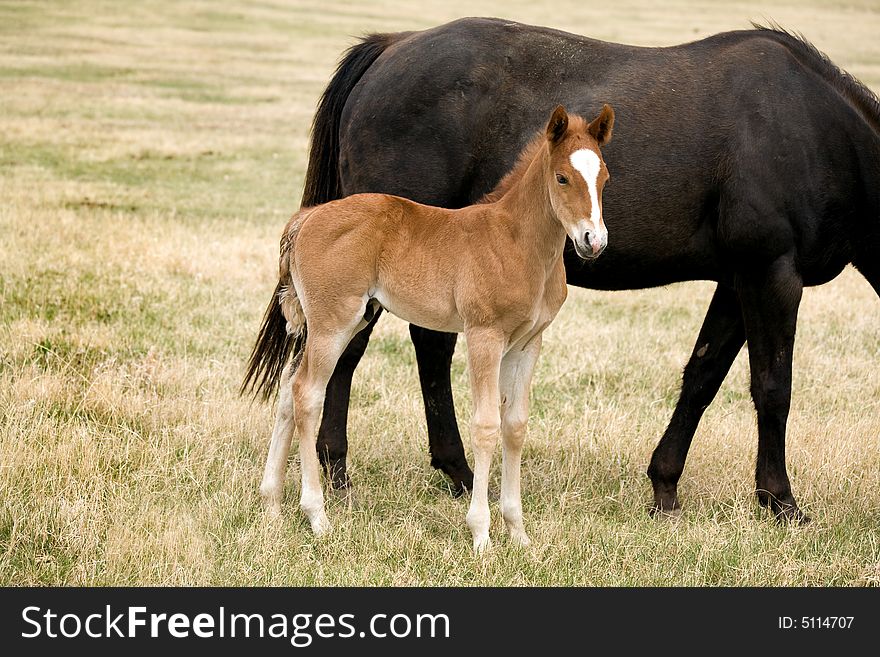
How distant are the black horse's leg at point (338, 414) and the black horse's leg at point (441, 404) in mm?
347

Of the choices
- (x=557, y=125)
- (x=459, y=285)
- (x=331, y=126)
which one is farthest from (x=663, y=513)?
(x=331, y=126)

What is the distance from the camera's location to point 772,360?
5.30 m

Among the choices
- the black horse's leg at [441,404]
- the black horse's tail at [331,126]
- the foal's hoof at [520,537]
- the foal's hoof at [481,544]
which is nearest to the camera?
A: the foal's hoof at [481,544]

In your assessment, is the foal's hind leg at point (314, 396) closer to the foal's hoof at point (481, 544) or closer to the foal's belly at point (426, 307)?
the foal's belly at point (426, 307)

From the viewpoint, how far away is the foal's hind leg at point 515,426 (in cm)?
484

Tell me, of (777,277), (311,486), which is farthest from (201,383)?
(777,277)

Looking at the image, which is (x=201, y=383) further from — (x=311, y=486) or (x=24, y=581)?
(x=24, y=581)

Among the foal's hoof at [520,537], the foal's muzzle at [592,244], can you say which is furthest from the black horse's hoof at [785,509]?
the foal's muzzle at [592,244]

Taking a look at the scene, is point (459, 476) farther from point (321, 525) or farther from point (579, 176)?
point (579, 176)

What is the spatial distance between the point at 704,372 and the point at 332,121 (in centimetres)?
267

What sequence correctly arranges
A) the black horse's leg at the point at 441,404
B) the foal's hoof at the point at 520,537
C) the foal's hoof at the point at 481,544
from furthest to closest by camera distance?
the black horse's leg at the point at 441,404 → the foal's hoof at the point at 520,537 → the foal's hoof at the point at 481,544

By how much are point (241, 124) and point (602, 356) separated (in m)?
17.7

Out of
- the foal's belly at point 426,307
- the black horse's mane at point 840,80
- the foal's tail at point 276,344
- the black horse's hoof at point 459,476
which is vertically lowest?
the black horse's hoof at point 459,476

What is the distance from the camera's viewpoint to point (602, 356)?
26.3ft
